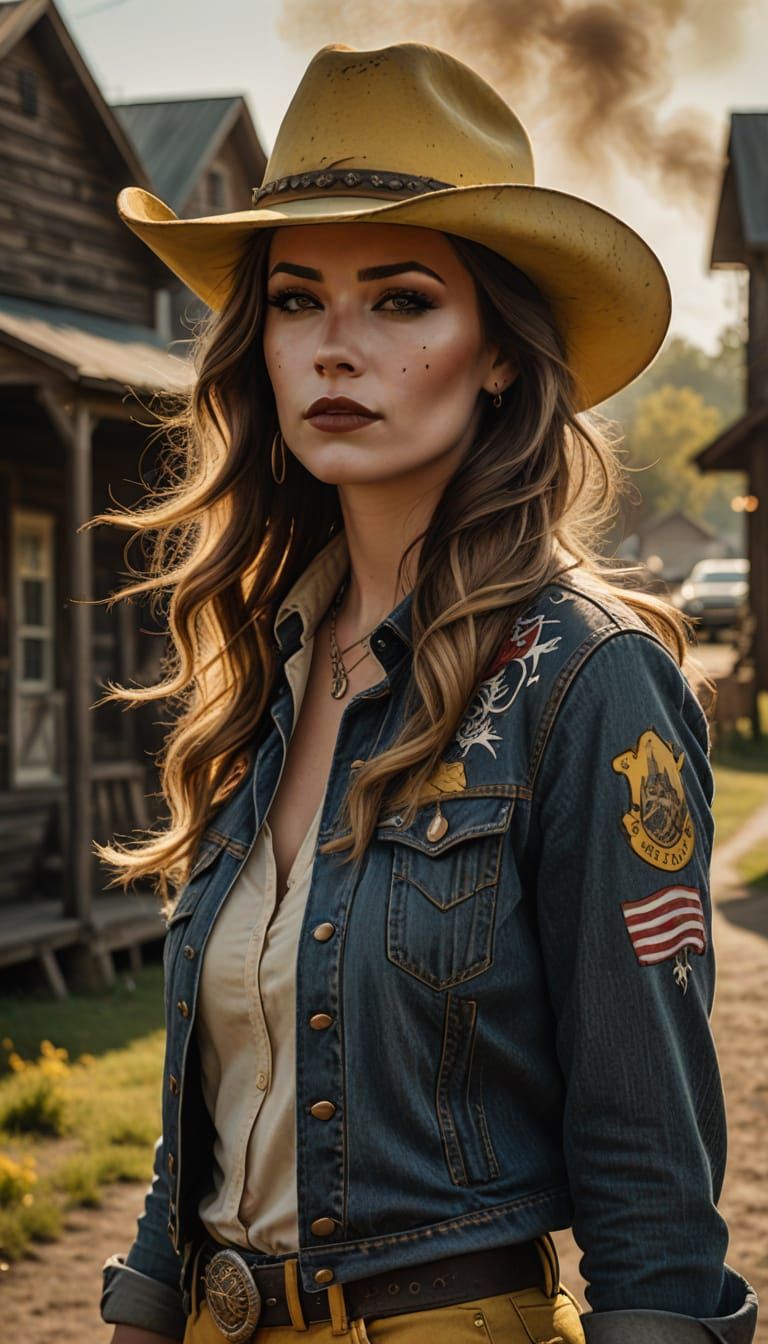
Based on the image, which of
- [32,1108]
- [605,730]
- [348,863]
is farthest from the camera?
[32,1108]

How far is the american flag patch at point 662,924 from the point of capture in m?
1.74

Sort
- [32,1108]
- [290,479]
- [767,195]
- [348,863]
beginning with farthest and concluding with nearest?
[767,195] → [32,1108] → [290,479] → [348,863]

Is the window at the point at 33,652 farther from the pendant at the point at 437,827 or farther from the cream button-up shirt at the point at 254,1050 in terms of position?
the pendant at the point at 437,827

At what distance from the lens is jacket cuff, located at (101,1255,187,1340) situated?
2.28 meters

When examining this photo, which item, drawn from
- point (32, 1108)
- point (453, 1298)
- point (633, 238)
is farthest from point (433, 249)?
point (32, 1108)

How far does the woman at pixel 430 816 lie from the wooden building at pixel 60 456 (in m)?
7.84

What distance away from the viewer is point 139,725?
13.4m

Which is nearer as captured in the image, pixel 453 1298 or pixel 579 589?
pixel 453 1298

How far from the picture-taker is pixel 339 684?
2.33 meters

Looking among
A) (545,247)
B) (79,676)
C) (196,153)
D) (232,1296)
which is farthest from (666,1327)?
(196,153)

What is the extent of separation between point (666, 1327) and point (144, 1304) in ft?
2.96

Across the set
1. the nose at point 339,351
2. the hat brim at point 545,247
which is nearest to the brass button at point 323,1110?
the nose at point 339,351

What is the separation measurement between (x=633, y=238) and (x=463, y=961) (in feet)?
3.27

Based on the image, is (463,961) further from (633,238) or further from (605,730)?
(633,238)
